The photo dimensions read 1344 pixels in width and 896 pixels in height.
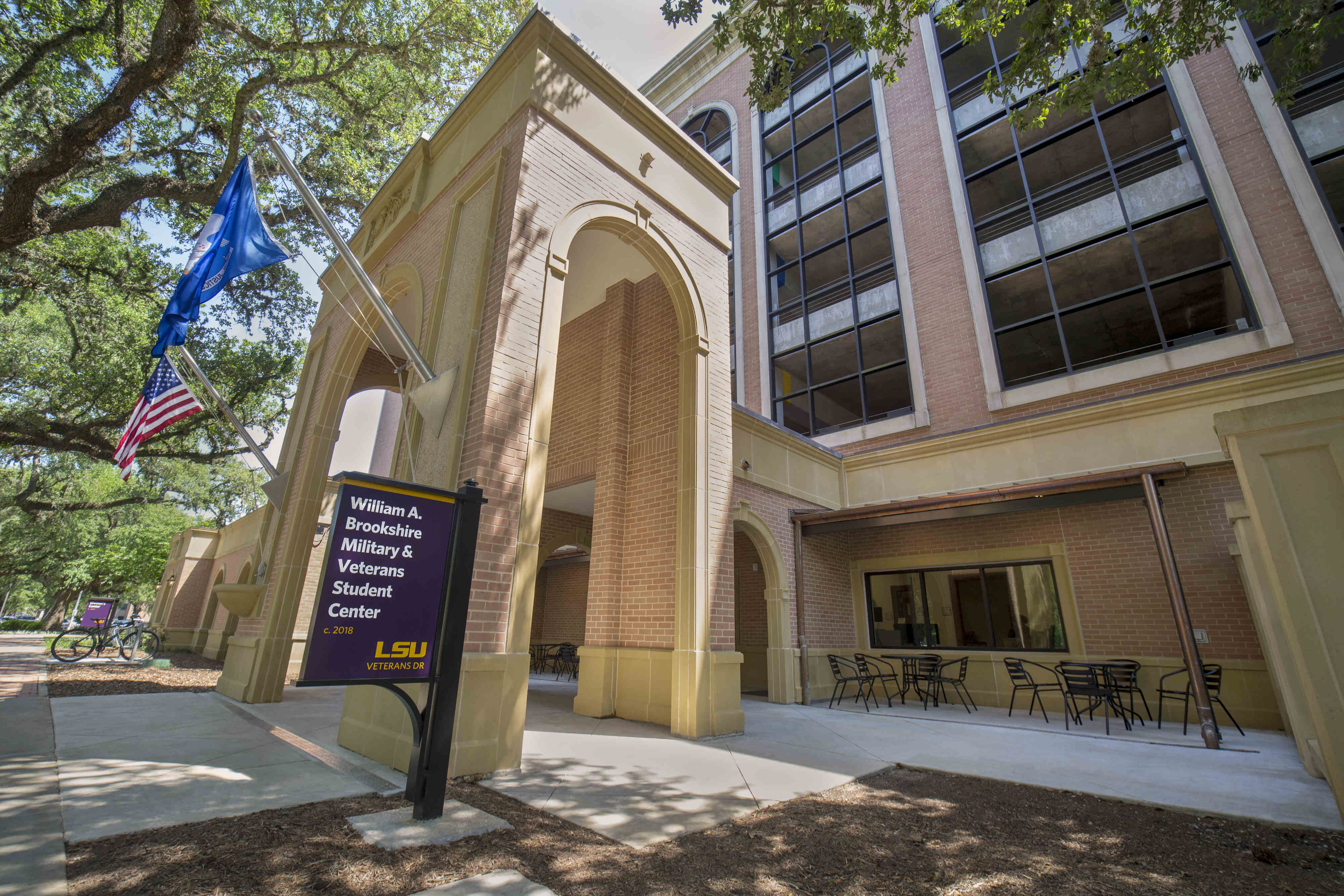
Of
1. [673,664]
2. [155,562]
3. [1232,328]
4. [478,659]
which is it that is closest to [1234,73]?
[1232,328]

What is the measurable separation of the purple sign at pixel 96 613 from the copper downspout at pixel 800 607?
740 inches

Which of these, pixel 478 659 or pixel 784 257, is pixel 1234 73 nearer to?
pixel 784 257

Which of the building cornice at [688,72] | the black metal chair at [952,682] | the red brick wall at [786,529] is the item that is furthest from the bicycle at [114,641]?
the building cornice at [688,72]

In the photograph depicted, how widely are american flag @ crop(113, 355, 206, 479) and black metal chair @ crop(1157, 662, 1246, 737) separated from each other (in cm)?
1555

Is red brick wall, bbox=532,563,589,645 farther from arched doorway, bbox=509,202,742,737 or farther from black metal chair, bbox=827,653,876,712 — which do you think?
arched doorway, bbox=509,202,742,737

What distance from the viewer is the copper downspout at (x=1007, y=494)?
8617 millimetres

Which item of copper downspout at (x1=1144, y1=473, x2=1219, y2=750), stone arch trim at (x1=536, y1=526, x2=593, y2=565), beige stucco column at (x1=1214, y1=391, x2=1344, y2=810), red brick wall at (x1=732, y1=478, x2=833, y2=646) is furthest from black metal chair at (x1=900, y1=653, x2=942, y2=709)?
beige stucco column at (x1=1214, y1=391, x2=1344, y2=810)

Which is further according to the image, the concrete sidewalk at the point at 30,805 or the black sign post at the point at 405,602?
the black sign post at the point at 405,602

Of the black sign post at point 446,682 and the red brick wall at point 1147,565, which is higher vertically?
the red brick wall at point 1147,565

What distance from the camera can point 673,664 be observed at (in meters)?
7.06

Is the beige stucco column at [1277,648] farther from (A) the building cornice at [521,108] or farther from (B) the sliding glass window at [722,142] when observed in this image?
(B) the sliding glass window at [722,142]

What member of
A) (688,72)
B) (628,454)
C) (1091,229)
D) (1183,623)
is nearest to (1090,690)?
(1183,623)

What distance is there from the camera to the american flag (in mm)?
9789

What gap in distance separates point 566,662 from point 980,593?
35.3 ft
